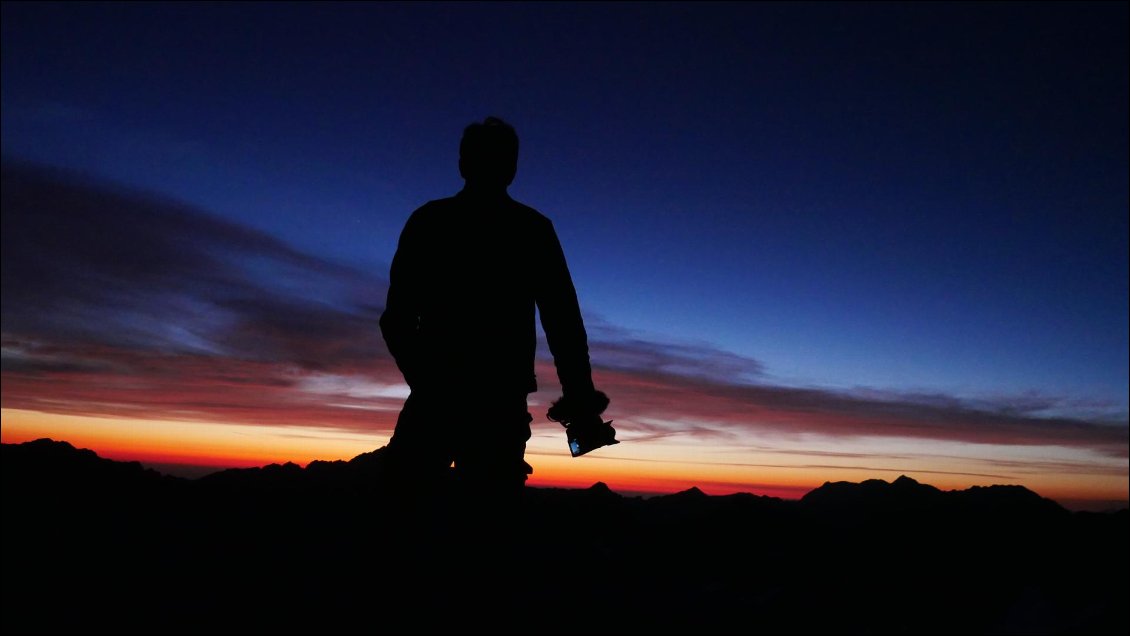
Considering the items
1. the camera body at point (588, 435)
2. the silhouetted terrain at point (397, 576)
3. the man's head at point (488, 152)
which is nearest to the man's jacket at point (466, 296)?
the man's head at point (488, 152)

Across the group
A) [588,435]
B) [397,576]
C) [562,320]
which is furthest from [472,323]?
[397,576]

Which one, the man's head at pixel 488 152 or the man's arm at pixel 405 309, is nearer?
the man's arm at pixel 405 309

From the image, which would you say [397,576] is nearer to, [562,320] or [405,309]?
[405,309]

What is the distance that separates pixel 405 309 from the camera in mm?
3850

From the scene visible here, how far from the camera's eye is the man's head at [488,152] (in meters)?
3.87

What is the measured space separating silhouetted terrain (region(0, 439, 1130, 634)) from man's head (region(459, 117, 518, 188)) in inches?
74.4

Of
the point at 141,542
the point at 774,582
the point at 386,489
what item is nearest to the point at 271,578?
the point at 141,542

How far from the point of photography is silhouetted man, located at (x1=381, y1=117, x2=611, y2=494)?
3.74 meters

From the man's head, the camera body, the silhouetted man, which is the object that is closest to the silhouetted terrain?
the silhouetted man

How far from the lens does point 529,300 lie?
4.06m

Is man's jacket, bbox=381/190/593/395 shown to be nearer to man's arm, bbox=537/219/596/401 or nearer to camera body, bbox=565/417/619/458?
man's arm, bbox=537/219/596/401

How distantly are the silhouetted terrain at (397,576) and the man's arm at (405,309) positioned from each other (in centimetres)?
73

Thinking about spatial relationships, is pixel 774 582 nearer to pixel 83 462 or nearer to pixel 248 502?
pixel 248 502

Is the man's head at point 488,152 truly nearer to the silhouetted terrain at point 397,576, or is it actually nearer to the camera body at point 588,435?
the camera body at point 588,435
